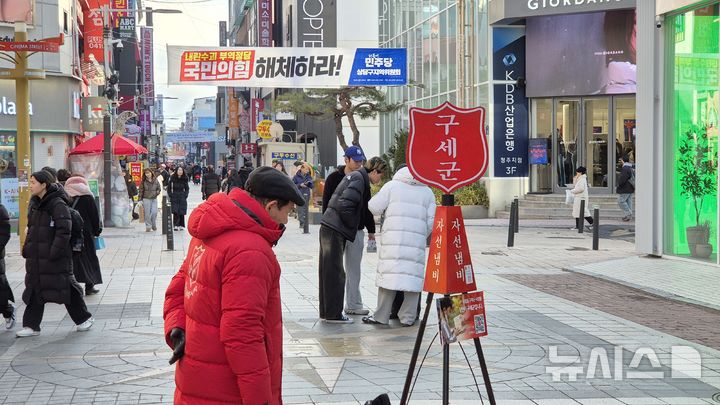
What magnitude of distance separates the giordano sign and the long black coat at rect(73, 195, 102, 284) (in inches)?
822

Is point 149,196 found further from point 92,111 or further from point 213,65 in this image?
point 92,111

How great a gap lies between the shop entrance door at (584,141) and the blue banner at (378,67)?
6539mm

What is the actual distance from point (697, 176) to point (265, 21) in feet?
208

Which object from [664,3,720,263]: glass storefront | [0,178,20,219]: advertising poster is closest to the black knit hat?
[664,3,720,263]: glass storefront

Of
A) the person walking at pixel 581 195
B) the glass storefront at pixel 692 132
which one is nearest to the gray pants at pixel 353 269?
the glass storefront at pixel 692 132

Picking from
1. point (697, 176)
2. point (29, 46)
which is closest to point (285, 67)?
point (29, 46)

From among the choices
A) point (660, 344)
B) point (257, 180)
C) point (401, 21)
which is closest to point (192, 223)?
point (257, 180)

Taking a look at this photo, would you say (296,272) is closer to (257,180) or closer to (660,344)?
(660,344)

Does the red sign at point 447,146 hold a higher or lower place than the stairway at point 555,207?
higher

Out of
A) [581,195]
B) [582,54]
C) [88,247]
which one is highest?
[582,54]

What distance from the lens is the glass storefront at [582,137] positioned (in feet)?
106

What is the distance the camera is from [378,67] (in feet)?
95.7

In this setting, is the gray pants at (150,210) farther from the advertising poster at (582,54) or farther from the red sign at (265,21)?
the red sign at (265,21)

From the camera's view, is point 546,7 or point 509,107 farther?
point 509,107
